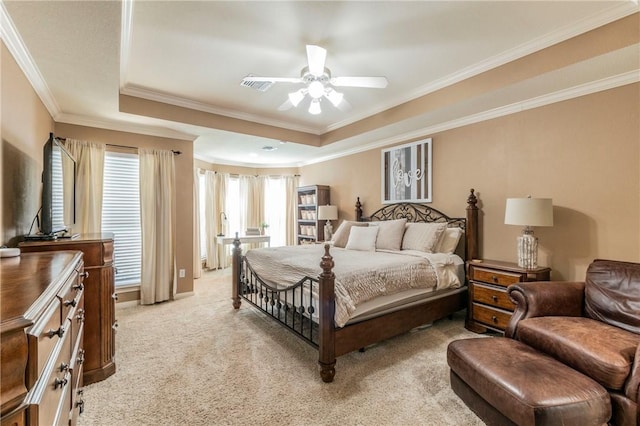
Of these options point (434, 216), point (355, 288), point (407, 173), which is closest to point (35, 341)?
point (355, 288)

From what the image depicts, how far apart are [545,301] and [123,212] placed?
4.88 metres

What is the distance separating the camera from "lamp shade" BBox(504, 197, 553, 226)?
2.71m

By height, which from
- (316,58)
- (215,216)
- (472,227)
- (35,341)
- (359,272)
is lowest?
(359,272)

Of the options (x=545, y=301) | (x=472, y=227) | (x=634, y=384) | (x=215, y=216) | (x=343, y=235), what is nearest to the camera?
(x=634, y=384)

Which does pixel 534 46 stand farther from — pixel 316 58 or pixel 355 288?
pixel 355 288

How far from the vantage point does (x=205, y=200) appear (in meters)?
6.22

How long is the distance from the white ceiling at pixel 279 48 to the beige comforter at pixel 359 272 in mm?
1843

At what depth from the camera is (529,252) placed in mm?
2867

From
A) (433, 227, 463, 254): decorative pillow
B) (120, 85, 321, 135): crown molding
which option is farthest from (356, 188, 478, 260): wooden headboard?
(120, 85, 321, 135): crown molding

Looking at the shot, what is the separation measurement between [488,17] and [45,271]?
10.5 feet

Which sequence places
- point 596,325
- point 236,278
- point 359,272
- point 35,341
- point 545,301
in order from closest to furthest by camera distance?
point 35,341 → point 596,325 → point 545,301 → point 359,272 → point 236,278

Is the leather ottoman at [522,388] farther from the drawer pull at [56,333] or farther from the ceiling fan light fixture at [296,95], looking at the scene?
the ceiling fan light fixture at [296,95]

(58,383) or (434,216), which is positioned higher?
Answer: (434,216)

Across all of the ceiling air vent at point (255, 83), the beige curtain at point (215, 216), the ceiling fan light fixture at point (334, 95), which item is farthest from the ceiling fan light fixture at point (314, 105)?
the beige curtain at point (215, 216)
